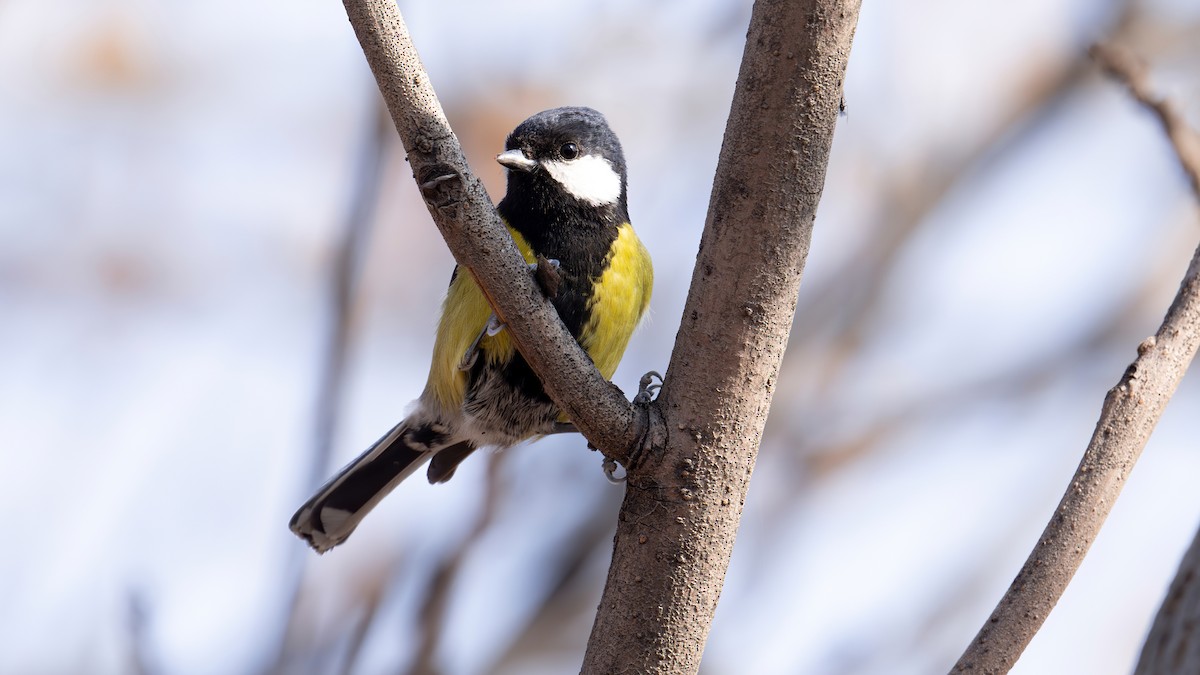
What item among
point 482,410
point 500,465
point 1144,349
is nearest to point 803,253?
point 1144,349

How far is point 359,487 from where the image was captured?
3.85 m

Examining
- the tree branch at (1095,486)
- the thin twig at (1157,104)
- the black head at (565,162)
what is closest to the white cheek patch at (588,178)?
the black head at (565,162)

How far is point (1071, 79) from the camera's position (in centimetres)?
641

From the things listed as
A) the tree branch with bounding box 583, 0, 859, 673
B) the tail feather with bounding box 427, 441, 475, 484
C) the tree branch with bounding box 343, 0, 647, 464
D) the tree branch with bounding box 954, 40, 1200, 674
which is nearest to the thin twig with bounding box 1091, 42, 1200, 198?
the tree branch with bounding box 954, 40, 1200, 674

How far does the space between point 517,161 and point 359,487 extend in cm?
137

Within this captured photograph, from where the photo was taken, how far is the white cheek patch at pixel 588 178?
11.5 ft

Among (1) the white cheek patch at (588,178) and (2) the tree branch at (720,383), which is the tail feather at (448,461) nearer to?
(1) the white cheek patch at (588,178)

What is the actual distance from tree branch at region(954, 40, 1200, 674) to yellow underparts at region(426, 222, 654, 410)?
1.60m

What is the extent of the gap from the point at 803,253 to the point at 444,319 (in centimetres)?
190

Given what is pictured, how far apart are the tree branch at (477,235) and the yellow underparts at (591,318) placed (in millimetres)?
1317

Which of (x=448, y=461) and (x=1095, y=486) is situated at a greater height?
(x=448, y=461)

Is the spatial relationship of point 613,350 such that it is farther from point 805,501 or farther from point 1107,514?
point 805,501

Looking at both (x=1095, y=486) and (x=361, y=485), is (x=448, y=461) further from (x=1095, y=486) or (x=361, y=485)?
(x=1095, y=486)

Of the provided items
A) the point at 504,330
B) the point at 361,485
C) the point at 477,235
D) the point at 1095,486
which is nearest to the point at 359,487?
the point at 361,485
